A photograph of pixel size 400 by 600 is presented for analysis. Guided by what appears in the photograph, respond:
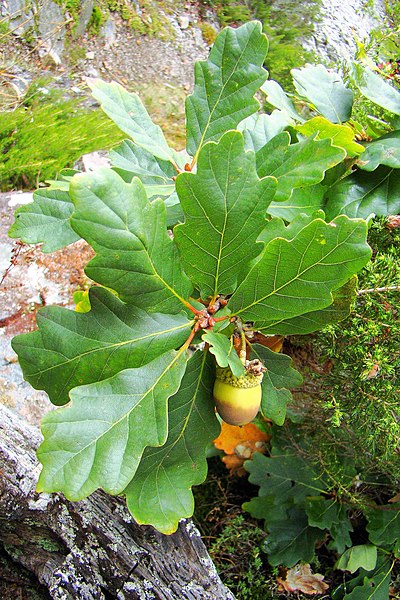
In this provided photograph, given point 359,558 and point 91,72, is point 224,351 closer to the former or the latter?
point 359,558

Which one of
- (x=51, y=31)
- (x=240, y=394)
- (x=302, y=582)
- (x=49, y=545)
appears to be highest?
(x=51, y=31)

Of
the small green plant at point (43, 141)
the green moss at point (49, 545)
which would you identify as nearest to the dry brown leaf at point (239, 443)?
the green moss at point (49, 545)

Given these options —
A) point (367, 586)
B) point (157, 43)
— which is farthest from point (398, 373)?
point (157, 43)

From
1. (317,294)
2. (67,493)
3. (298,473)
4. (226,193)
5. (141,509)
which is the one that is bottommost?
(298,473)

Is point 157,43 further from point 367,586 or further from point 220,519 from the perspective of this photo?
point 367,586

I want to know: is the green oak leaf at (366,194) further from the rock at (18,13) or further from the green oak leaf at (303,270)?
the rock at (18,13)

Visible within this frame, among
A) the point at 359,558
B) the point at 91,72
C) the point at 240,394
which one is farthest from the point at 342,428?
the point at 91,72

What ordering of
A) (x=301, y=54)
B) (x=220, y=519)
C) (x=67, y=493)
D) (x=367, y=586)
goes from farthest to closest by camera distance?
(x=301, y=54) < (x=220, y=519) < (x=367, y=586) < (x=67, y=493)
